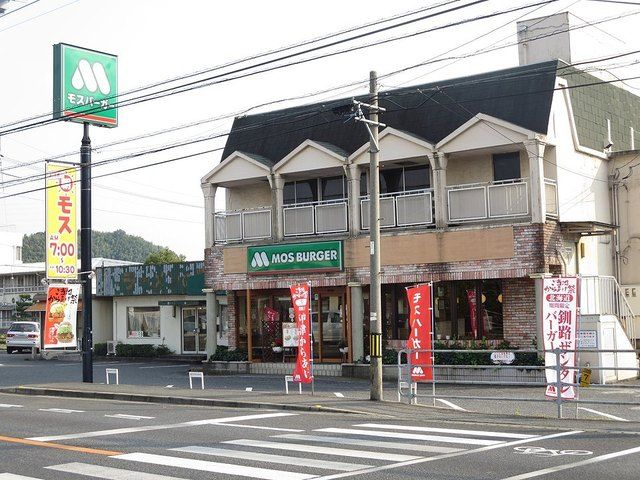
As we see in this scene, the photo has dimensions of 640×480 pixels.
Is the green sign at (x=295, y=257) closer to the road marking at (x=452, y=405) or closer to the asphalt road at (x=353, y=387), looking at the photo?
the asphalt road at (x=353, y=387)

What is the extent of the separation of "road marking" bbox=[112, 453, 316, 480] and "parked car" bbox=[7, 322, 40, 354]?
38173 millimetres

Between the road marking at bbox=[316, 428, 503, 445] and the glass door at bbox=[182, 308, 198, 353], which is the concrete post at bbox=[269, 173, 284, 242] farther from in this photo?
the road marking at bbox=[316, 428, 503, 445]

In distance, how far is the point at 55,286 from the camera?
24406mm

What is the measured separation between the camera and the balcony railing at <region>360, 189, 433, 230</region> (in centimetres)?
2625

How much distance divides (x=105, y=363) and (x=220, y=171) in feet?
39.2

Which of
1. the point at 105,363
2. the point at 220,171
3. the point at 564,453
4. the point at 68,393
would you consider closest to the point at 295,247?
the point at 220,171

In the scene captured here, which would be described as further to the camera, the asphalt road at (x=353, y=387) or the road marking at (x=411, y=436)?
the asphalt road at (x=353, y=387)

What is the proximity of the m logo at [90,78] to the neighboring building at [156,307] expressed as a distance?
493 inches

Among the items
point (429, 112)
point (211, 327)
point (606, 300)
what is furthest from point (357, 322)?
point (606, 300)

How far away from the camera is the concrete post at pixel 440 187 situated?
83.6 ft

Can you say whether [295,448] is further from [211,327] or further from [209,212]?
[209,212]

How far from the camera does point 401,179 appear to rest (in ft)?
92.3

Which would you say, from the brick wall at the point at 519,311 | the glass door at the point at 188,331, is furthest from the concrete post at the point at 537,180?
the glass door at the point at 188,331

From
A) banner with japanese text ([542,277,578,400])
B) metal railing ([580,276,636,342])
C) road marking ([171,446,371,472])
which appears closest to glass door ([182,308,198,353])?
metal railing ([580,276,636,342])
